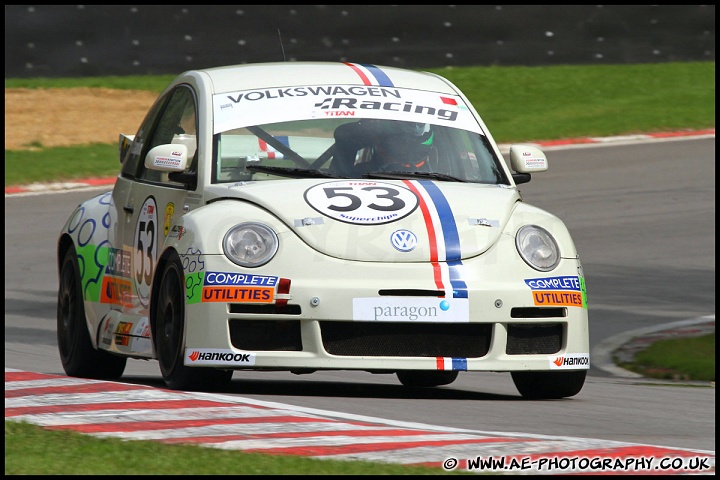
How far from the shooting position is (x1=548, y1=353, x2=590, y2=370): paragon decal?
761 centimetres

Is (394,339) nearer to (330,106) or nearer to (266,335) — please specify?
(266,335)

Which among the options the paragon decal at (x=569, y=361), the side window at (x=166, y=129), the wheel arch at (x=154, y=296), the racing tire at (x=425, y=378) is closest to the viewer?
the paragon decal at (x=569, y=361)

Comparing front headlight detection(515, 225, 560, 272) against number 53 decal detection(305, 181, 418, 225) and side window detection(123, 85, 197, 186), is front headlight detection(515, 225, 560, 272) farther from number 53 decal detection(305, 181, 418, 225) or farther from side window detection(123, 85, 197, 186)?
side window detection(123, 85, 197, 186)

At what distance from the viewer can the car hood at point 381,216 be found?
7.38 meters

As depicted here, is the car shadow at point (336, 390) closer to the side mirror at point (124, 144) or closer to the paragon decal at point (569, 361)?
the paragon decal at point (569, 361)

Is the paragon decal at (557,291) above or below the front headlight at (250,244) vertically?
below

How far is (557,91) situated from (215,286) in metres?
21.8

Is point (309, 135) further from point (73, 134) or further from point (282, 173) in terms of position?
point (73, 134)

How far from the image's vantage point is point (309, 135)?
8.27 metres

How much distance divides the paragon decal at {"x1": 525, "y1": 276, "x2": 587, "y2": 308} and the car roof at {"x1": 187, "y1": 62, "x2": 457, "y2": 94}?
1610 millimetres

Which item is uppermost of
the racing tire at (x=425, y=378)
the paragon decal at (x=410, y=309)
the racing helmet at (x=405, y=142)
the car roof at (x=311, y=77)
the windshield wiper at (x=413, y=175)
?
the car roof at (x=311, y=77)

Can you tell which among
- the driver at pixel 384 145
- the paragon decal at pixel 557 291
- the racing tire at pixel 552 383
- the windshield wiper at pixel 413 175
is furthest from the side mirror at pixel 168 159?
the racing tire at pixel 552 383

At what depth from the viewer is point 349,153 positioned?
8148 millimetres

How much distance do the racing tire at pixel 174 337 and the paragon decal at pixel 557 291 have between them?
1.47 meters
